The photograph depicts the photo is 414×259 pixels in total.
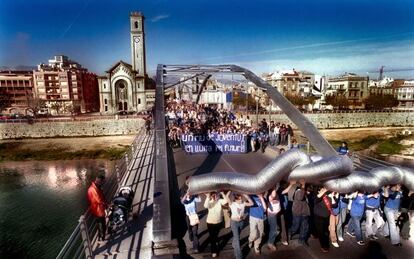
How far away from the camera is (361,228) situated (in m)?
8.02

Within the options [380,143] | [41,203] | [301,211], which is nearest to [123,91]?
[41,203]

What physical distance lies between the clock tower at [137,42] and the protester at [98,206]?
8709cm

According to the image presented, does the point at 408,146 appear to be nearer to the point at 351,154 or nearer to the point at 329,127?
the point at 329,127

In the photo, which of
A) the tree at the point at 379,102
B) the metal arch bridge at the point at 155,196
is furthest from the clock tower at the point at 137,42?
the metal arch bridge at the point at 155,196

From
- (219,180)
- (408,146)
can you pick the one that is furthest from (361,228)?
(408,146)

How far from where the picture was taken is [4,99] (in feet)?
286

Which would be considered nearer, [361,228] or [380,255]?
[380,255]

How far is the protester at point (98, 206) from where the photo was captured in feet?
22.9

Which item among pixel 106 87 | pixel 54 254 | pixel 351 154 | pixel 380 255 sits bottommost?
pixel 54 254

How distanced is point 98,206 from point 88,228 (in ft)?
2.15

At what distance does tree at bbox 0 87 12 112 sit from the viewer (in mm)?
84700

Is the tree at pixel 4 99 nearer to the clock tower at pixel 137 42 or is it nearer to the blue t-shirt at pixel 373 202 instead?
the clock tower at pixel 137 42

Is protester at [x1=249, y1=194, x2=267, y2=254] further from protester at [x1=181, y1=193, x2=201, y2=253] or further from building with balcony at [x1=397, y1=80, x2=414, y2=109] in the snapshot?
building with balcony at [x1=397, y1=80, x2=414, y2=109]

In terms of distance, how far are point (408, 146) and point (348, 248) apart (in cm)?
4473
